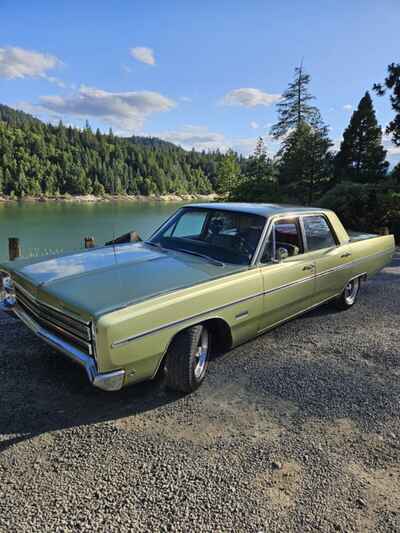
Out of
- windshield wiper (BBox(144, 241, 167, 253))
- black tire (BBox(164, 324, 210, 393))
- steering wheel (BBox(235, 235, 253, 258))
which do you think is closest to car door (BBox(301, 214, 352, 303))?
steering wheel (BBox(235, 235, 253, 258))

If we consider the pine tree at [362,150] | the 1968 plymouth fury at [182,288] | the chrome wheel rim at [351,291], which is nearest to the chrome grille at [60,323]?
the 1968 plymouth fury at [182,288]

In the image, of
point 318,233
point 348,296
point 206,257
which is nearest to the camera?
point 206,257

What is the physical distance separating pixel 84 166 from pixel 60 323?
129 m

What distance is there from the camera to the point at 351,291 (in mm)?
5406

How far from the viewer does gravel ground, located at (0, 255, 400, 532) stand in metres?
1.93

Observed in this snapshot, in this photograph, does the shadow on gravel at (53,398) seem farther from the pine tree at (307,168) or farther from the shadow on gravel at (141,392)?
the pine tree at (307,168)

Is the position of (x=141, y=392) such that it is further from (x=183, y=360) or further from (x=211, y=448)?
(x=211, y=448)

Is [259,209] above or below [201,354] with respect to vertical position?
above

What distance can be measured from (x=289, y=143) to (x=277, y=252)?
105 feet

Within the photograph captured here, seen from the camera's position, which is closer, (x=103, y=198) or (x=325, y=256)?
(x=325, y=256)

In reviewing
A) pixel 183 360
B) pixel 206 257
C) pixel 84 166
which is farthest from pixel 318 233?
pixel 84 166

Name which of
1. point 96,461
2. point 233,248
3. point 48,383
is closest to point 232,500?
point 96,461

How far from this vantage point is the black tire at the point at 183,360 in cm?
283

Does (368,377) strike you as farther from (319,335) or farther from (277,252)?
(277,252)
